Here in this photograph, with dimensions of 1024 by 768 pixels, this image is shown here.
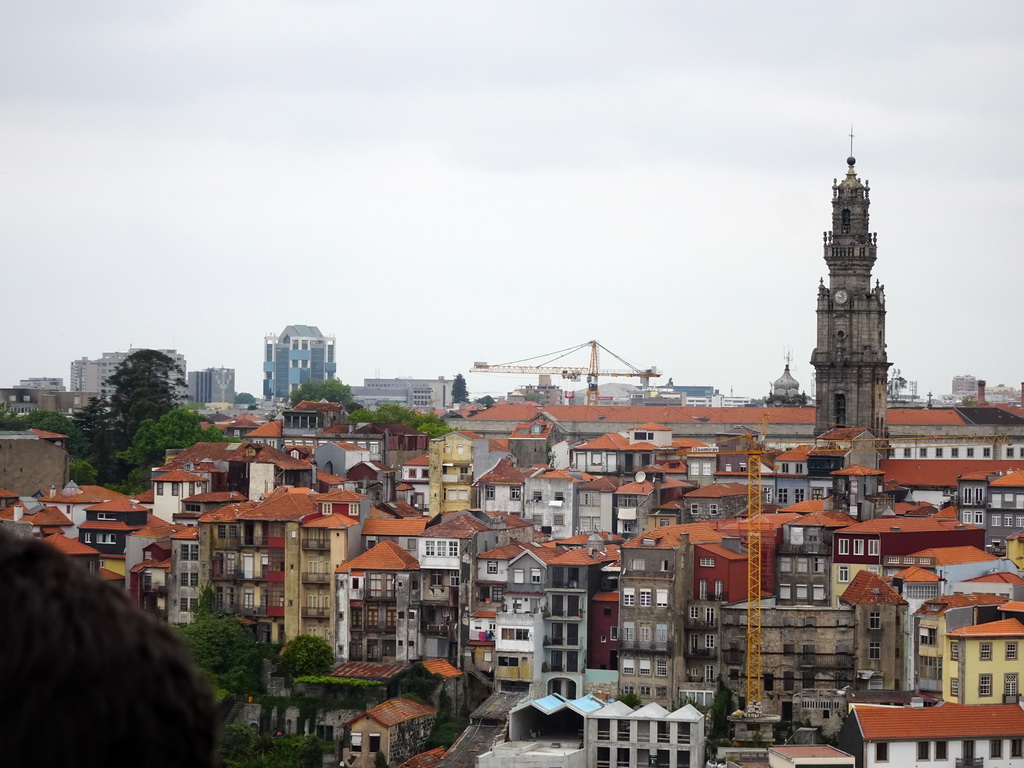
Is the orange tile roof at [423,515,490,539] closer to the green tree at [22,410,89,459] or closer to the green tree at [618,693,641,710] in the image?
the green tree at [618,693,641,710]

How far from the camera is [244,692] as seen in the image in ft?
209

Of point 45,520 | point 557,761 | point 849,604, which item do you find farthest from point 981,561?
point 45,520

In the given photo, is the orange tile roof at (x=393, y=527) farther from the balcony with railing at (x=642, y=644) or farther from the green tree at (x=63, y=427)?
the green tree at (x=63, y=427)

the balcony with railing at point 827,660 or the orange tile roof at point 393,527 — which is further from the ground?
the orange tile roof at point 393,527

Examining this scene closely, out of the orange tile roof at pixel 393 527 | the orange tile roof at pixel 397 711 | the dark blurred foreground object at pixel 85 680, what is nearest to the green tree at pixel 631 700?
the orange tile roof at pixel 397 711

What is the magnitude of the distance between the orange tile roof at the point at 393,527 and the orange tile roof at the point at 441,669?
7.90 meters

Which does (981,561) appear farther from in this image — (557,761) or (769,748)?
(557,761)

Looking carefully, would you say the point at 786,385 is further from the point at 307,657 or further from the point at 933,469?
the point at 307,657

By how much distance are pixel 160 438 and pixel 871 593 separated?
191 ft

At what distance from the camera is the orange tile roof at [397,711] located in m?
58.7

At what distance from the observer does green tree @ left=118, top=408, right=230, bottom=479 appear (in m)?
108

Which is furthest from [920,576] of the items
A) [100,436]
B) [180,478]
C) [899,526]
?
[100,436]

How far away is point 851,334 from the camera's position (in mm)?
117875

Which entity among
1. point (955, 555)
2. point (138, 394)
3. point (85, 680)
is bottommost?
point (955, 555)
